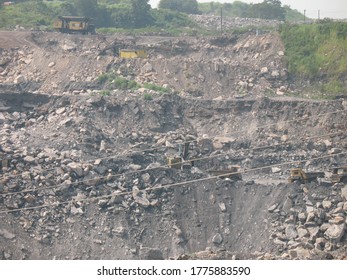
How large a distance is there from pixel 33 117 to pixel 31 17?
875 inches

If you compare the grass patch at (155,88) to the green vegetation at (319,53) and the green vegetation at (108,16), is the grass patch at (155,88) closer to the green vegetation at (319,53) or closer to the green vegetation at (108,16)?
the green vegetation at (319,53)

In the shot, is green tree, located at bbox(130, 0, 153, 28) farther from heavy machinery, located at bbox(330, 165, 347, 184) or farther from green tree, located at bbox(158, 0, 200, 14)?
heavy machinery, located at bbox(330, 165, 347, 184)

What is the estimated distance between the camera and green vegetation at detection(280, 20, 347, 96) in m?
50.7

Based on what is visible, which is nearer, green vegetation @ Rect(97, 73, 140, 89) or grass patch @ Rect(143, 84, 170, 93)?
grass patch @ Rect(143, 84, 170, 93)

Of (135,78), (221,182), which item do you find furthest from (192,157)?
(135,78)

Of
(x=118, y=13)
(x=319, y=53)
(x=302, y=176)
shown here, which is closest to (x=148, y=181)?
(x=302, y=176)

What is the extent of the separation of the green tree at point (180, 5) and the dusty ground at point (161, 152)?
958 inches

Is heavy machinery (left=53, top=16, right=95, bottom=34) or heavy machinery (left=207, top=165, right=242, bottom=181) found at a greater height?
heavy machinery (left=53, top=16, right=95, bottom=34)

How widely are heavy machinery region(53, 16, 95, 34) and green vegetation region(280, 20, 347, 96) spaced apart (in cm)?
1055

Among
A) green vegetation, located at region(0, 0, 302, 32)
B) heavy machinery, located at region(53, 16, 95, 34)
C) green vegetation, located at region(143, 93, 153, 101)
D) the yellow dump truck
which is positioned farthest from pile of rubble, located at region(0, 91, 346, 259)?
green vegetation, located at region(0, 0, 302, 32)

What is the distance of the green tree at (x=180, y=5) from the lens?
261 feet

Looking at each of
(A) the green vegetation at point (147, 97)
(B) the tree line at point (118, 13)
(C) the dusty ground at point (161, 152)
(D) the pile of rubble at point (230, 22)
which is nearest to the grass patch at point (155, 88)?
(C) the dusty ground at point (161, 152)

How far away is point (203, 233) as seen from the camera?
34312 millimetres

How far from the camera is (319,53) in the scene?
52750 millimetres
